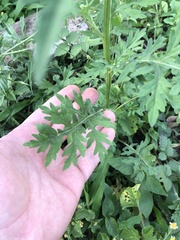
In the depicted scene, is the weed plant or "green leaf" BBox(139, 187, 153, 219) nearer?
the weed plant

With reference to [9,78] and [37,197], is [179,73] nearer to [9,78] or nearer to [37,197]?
[37,197]

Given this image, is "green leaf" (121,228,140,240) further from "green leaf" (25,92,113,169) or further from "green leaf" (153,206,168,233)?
"green leaf" (25,92,113,169)

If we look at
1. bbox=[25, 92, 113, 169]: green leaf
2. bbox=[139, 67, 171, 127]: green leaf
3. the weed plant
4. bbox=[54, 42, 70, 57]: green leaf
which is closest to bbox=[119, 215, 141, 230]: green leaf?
the weed plant

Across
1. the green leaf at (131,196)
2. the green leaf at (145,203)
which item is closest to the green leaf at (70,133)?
the green leaf at (131,196)

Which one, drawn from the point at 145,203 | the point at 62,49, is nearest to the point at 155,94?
the point at 145,203

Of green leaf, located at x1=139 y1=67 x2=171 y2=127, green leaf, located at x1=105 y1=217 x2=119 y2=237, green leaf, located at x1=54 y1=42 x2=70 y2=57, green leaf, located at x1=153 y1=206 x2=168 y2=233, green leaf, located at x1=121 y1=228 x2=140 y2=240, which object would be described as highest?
green leaf, located at x1=139 y1=67 x2=171 y2=127

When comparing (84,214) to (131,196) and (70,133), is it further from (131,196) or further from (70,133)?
(70,133)

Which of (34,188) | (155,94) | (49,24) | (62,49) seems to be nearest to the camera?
(49,24)

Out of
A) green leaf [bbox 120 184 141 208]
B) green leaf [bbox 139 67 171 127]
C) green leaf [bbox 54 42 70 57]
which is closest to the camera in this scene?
green leaf [bbox 139 67 171 127]
